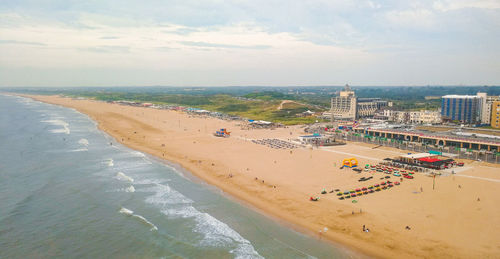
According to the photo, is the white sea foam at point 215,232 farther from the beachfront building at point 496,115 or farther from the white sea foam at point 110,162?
the beachfront building at point 496,115

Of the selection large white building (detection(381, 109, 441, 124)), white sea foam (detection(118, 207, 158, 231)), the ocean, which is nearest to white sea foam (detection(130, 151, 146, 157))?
the ocean

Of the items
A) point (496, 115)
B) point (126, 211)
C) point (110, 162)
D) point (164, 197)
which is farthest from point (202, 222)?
point (496, 115)

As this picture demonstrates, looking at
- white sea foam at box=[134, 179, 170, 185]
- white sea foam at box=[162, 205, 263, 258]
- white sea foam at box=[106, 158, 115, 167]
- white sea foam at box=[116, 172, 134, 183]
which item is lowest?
white sea foam at box=[162, 205, 263, 258]

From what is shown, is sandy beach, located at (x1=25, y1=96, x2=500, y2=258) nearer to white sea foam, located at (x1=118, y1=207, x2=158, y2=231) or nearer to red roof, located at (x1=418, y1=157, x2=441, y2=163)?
red roof, located at (x1=418, y1=157, x2=441, y2=163)

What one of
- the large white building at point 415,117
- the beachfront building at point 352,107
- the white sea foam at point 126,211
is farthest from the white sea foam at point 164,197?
the large white building at point 415,117

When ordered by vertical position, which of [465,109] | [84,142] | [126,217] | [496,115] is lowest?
[126,217]

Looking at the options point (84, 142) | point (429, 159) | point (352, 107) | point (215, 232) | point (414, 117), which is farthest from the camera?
point (352, 107)

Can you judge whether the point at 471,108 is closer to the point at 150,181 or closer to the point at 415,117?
the point at 415,117
